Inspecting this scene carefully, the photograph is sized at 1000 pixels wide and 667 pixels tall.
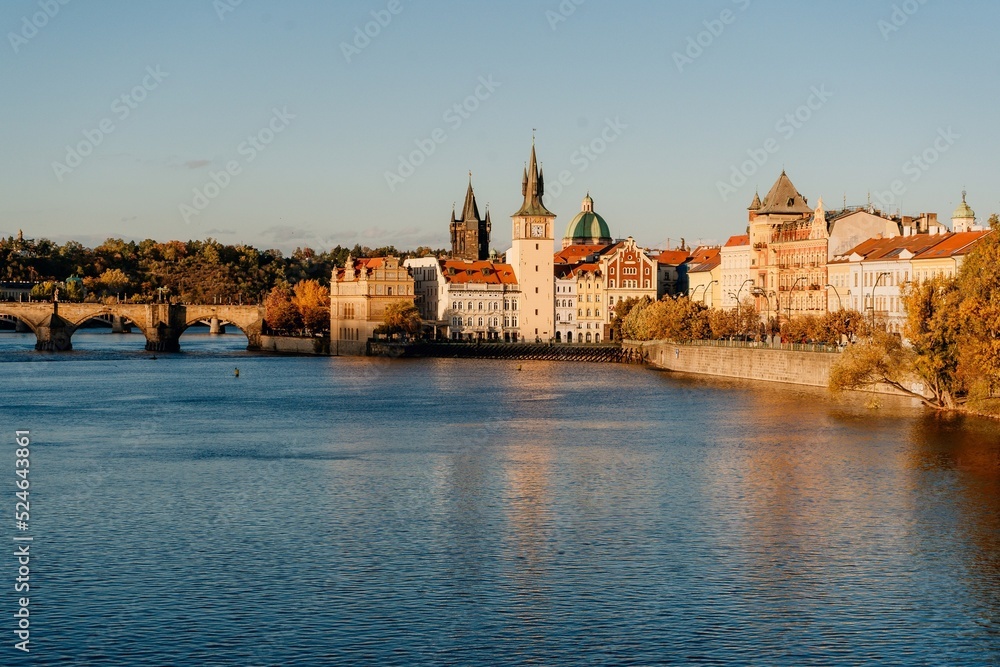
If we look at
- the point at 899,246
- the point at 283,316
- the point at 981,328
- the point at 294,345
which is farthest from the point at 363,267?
the point at 981,328

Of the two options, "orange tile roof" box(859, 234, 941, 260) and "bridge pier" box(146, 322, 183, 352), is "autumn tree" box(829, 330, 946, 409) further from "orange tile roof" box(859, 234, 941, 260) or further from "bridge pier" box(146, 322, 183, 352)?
"bridge pier" box(146, 322, 183, 352)

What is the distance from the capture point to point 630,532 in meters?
38.2

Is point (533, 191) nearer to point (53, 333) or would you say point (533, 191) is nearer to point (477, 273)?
point (477, 273)

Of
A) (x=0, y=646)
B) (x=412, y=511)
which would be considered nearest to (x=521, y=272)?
(x=412, y=511)

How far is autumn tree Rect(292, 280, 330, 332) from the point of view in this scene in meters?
167

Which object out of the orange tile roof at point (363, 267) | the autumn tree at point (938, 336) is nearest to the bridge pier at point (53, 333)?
the orange tile roof at point (363, 267)

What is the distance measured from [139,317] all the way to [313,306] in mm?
21446

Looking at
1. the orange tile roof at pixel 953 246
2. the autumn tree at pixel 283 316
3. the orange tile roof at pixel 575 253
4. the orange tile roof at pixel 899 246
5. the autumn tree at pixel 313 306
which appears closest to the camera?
the orange tile roof at pixel 953 246

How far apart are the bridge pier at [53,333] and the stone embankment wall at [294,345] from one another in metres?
20.5

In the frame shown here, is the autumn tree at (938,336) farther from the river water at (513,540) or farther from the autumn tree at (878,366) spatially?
the river water at (513,540)

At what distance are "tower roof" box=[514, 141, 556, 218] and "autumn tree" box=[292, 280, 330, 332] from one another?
969 inches

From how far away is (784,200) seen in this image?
133000 mm

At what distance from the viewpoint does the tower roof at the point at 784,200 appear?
434ft

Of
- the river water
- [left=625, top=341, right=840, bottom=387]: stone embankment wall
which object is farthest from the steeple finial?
the river water
